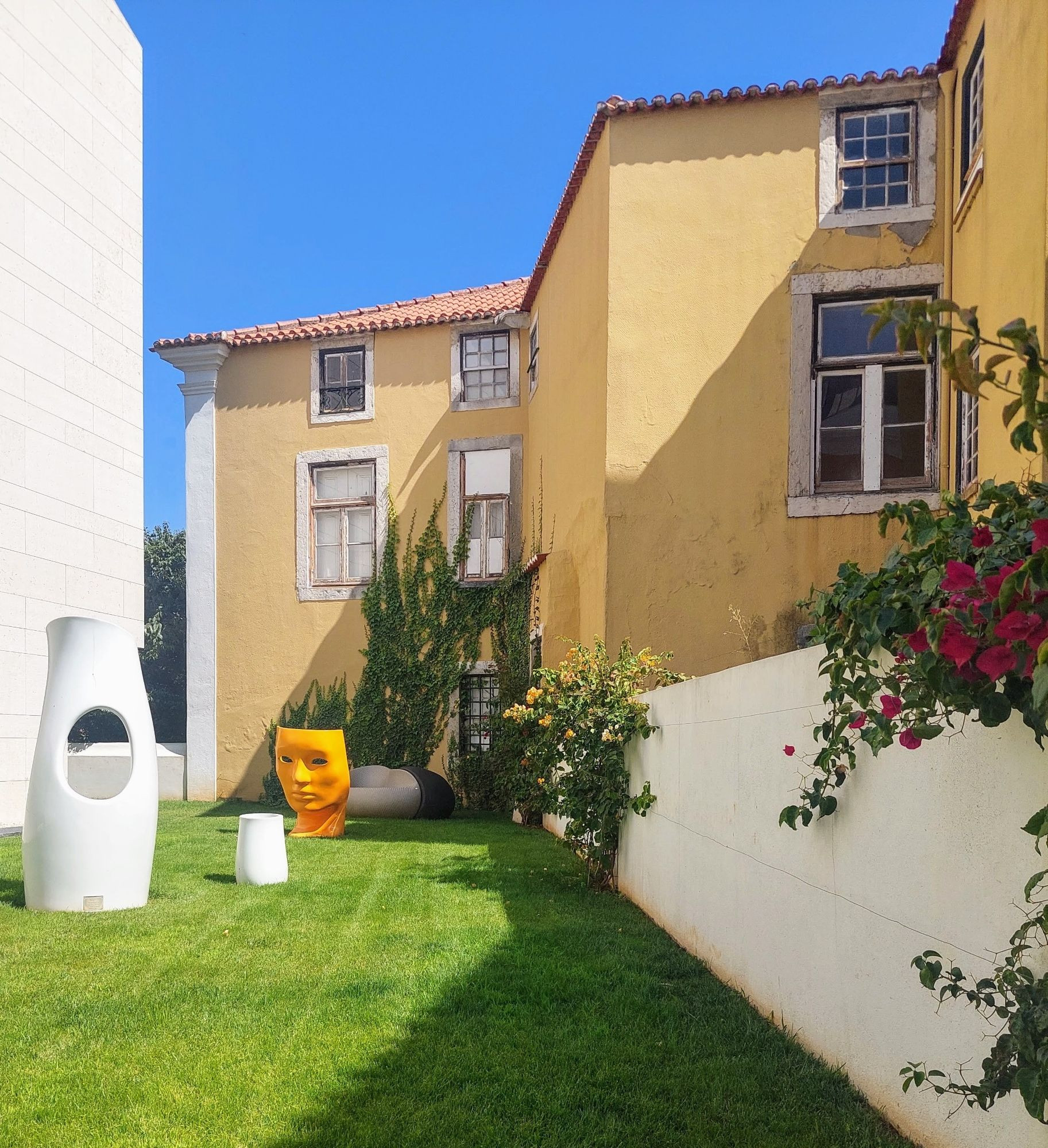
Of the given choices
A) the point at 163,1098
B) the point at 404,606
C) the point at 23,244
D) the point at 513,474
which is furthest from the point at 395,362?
the point at 163,1098

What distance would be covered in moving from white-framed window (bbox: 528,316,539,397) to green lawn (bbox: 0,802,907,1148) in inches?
367

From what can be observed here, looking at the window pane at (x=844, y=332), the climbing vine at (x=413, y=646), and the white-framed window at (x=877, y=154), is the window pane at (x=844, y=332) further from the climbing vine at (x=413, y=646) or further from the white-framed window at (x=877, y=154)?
the climbing vine at (x=413, y=646)

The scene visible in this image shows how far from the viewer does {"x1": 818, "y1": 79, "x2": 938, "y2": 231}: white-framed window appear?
34.2 feet

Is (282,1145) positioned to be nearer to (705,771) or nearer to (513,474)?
(705,771)

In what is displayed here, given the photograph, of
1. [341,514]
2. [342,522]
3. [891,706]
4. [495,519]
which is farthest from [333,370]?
[891,706]

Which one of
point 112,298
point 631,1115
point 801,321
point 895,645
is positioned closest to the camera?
point 895,645

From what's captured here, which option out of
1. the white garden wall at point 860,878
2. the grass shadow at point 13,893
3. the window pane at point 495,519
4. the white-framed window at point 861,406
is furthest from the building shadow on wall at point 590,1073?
the window pane at point 495,519

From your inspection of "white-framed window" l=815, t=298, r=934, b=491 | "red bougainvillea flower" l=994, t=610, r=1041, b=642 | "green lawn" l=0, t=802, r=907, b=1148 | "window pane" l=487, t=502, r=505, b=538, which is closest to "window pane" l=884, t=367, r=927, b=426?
"white-framed window" l=815, t=298, r=934, b=491

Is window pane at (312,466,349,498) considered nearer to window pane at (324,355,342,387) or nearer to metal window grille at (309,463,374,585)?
metal window grille at (309,463,374,585)

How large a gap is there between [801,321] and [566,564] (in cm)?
388

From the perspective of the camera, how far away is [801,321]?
10.5 metres

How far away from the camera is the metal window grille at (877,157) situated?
10516 mm

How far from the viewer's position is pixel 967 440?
31.4 feet

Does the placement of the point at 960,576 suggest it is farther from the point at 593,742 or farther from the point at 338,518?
the point at 338,518
